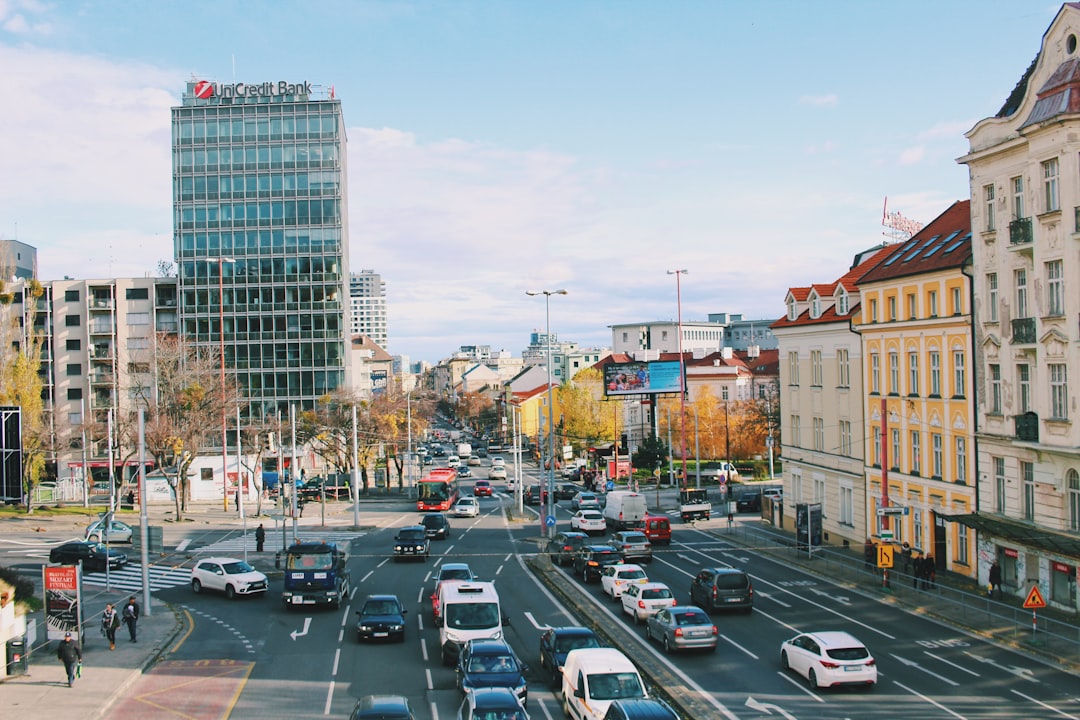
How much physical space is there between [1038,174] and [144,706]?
32.2 m

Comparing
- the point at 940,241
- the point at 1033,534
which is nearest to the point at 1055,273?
the point at 1033,534

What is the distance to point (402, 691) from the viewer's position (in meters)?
24.1

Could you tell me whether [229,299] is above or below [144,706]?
above

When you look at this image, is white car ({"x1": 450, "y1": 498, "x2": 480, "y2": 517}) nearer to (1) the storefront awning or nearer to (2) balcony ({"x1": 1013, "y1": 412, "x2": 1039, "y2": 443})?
(1) the storefront awning

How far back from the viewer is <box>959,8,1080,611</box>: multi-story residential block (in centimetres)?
3250

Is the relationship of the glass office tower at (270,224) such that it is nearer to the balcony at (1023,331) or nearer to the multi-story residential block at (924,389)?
the multi-story residential block at (924,389)

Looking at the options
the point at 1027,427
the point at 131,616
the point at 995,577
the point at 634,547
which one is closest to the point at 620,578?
the point at 634,547

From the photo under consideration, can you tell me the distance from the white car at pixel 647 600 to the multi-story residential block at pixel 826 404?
68.0 ft

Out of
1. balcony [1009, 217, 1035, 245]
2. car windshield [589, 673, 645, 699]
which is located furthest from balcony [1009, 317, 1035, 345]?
car windshield [589, 673, 645, 699]

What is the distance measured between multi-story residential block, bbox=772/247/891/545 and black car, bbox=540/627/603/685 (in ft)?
92.3

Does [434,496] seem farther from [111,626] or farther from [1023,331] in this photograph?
[1023,331]

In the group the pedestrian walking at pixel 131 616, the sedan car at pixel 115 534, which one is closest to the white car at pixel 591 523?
the sedan car at pixel 115 534

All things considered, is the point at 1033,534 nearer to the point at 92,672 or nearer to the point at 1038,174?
the point at 1038,174

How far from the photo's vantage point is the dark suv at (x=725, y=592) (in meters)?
33.3
